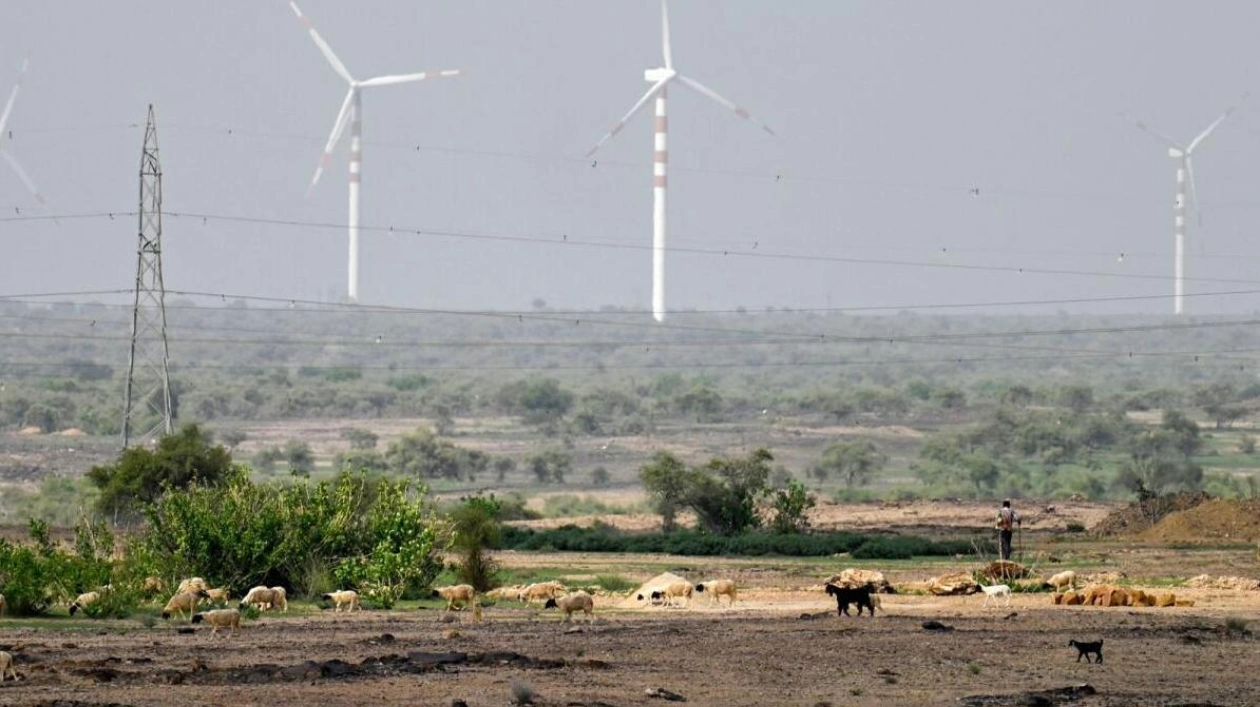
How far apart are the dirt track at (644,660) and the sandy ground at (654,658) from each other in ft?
0.13

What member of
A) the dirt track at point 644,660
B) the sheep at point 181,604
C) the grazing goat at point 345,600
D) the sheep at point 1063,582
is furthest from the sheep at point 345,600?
the sheep at point 1063,582

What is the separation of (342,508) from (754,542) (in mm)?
18594

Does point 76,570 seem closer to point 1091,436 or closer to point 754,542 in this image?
point 754,542

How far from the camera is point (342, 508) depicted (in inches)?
1542

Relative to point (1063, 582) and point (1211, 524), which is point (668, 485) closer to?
point (1211, 524)

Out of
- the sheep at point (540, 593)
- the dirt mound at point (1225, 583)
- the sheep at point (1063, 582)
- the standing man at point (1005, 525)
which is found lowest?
the sheep at point (540, 593)

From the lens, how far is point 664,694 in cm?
2420

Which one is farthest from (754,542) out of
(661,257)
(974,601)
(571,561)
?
(661,257)

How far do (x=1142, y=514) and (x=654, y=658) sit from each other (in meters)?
36.3

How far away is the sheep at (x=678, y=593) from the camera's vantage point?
3806cm

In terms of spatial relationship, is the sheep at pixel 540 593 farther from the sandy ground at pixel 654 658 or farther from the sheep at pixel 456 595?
the sheep at pixel 456 595

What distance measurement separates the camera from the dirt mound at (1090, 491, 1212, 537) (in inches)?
2379

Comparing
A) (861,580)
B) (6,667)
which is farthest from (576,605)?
(6,667)

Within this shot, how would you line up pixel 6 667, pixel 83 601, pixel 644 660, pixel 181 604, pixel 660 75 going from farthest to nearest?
1. pixel 660 75
2. pixel 83 601
3. pixel 181 604
4. pixel 644 660
5. pixel 6 667
